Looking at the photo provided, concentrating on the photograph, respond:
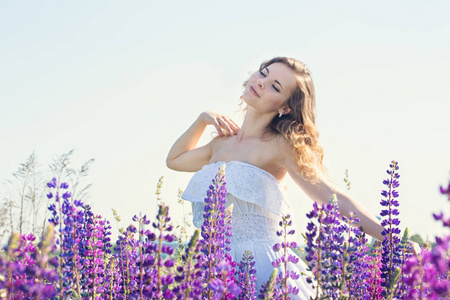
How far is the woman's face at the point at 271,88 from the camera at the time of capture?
429 cm

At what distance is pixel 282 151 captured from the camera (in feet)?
13.7

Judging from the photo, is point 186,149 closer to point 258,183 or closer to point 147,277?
point 258,183

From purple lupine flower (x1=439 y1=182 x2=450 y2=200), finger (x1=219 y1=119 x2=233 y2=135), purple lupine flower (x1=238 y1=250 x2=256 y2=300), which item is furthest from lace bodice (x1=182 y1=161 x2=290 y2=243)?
purple lupine flower (x1=439 y1=182 x2=450 y2=200)

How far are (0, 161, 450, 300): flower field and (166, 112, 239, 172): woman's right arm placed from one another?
1.94 m

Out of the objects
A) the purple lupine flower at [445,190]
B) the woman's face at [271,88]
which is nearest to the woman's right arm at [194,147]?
the woman's face at [271,88]

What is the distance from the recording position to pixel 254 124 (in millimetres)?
4477

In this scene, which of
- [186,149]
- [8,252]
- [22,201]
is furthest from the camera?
[22,201]

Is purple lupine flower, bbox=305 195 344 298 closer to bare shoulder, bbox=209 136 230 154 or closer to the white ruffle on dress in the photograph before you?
the white ruffle on dress

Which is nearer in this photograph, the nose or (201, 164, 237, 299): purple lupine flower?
(201, 164, 237, 299): purple lupine flower

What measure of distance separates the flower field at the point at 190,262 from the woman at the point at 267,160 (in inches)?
40.6

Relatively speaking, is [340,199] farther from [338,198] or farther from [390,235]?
[390,235]

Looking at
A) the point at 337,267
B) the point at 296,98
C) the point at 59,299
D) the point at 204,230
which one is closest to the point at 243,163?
the point at 296,98

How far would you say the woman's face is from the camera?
4289 mm

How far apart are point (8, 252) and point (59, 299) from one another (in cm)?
61
